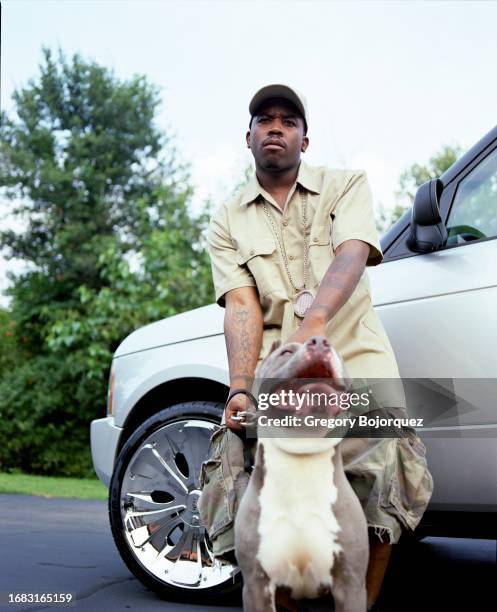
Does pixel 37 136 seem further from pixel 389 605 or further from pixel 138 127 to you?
pixel 389 605

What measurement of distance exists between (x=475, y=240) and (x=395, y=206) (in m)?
17.7

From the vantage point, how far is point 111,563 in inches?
179

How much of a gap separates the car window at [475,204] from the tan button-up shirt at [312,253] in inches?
30.9

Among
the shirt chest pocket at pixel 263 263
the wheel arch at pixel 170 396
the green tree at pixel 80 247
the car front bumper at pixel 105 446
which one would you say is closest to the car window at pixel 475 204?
the shirt chest pocket at pixel 263 263

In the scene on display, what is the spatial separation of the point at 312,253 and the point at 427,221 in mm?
676

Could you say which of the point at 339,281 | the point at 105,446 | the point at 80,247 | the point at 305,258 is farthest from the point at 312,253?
the point at 80,247

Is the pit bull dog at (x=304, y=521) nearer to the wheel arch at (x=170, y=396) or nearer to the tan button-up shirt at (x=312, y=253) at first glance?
the tan button-up shirt at (x=312, y=253)

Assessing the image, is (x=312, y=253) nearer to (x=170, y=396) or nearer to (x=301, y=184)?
(x=301, y=184)

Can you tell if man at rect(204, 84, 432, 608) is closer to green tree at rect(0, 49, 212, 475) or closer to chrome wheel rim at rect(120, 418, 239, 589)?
chrome wheel rim at rect(120, 418, 239, 589)

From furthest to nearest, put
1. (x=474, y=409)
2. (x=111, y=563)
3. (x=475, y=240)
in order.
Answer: (x=111, y=563) < (x=475, y=240) < (x=474, y=409)

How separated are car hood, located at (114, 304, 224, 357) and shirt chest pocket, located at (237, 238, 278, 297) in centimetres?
92

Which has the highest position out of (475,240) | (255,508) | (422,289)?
(475,240)

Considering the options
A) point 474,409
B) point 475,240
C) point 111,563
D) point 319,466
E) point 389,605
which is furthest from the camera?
point 111,563


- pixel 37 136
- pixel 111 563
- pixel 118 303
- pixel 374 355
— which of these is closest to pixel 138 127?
pixel 37 136
